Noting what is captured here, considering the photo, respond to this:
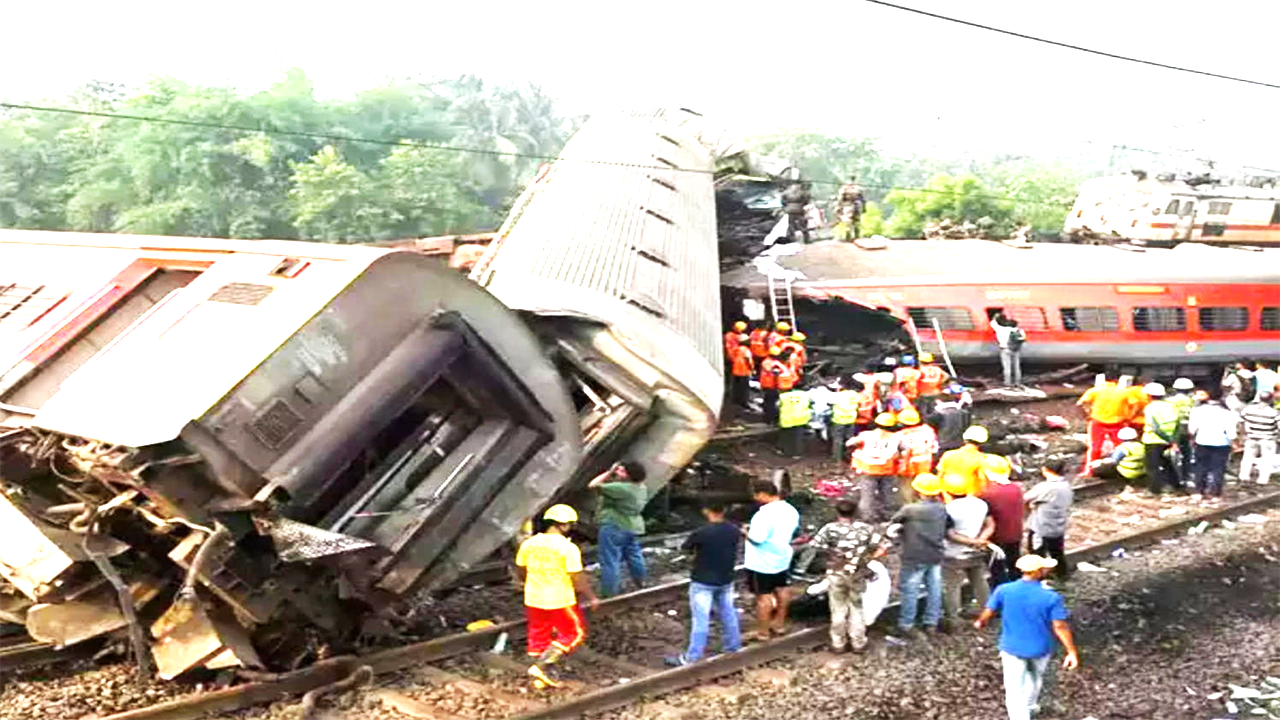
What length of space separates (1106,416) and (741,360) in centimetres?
437

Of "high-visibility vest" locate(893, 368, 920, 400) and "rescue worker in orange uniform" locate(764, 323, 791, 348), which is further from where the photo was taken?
"rescue worker in orange uniform" locate(764, 323, 791, 348)

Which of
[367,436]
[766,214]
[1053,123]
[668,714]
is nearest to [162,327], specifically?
[367,436]

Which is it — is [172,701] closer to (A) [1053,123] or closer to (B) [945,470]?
(B) [945,470]

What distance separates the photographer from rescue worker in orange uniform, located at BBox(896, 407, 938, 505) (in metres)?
10.7

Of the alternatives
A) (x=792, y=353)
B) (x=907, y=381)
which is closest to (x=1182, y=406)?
(x=907, y=381)

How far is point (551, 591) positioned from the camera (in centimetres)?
734

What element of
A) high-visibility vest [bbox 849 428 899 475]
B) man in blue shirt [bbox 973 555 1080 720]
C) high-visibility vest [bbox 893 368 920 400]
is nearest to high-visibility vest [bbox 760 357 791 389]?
high-visibility vest [bbox 893 368 920 400]

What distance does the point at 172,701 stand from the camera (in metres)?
6.68

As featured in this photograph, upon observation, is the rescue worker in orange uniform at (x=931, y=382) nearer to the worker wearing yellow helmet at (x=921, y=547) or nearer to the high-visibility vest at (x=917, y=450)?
the high-visibility vest at (x=917, y=450)

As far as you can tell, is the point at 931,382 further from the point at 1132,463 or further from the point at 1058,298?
the point at 1058,298

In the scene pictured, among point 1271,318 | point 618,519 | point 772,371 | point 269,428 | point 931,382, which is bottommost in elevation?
point 1271,318

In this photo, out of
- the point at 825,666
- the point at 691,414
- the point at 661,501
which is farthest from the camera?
the point at 661,501

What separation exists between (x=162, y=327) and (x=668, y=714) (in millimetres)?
3542

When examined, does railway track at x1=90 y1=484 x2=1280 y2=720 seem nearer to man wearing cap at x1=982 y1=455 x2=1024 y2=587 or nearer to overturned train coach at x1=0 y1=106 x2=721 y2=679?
overturned train coach at x1=0 y1=106 x2=721 y2=679
